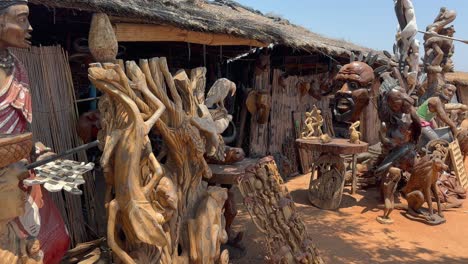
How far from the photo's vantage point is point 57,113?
3223 millimetres

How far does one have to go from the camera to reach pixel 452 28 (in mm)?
9898

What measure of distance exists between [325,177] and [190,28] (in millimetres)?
3151

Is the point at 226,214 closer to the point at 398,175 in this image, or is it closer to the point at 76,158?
the point at 76,158

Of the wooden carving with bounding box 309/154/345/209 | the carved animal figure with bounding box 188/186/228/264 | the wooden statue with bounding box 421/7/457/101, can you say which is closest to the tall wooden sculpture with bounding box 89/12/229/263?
the carved animal figure with bounding box 188/186/228/264

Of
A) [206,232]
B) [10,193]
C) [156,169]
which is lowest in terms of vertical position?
[206,232]

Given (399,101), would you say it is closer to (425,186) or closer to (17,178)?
(425,186)

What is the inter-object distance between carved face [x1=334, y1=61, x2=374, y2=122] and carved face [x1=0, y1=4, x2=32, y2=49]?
482 cm

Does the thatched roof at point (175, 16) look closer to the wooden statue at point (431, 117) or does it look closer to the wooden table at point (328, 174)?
the wooden table at point (328, 174)

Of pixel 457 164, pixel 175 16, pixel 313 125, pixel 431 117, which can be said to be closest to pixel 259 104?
pixel 313 125

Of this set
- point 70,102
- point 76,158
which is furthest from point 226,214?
point 70,102

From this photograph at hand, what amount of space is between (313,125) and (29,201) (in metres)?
4.93

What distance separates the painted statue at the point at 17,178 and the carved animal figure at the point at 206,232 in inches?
36.2

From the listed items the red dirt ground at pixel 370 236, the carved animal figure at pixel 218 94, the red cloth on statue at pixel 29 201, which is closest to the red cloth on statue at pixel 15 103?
the red cloth on statue at pixel 29 201

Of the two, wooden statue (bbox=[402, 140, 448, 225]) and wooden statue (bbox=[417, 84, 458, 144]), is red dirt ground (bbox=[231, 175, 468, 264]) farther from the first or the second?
wooden statue (bbox=[417, 84, 458, 144])
